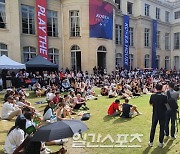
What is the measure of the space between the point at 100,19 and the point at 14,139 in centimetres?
2111

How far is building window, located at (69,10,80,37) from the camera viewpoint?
981 inches

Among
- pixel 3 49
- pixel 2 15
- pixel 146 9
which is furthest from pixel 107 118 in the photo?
pixel 146 9

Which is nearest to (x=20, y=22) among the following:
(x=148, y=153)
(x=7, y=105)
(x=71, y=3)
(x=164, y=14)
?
(x=71, y=3)

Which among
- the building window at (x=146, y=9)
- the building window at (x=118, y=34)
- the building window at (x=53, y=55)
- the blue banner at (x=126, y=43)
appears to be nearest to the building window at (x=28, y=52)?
the building window at (x=53, y=55)

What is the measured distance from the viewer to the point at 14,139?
17.1 ft

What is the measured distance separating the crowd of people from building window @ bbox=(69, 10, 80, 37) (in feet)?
16.4

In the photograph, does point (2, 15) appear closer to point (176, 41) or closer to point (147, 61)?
point (147, 61)

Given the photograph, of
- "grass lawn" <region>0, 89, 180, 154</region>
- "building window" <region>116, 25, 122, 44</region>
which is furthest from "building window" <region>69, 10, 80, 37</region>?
"grass lawn" <region>0, 89, 180, 154</region>

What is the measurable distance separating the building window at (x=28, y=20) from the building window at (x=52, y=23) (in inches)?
76.8

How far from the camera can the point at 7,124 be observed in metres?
8.78

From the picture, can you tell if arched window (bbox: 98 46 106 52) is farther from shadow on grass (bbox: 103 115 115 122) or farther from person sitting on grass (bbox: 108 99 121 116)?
shadow on grass (bbox: 103 115 115 122)

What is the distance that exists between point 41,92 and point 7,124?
24.2ft

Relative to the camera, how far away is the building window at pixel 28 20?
2241cm

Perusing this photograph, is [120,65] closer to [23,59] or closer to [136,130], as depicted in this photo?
[23,59]
